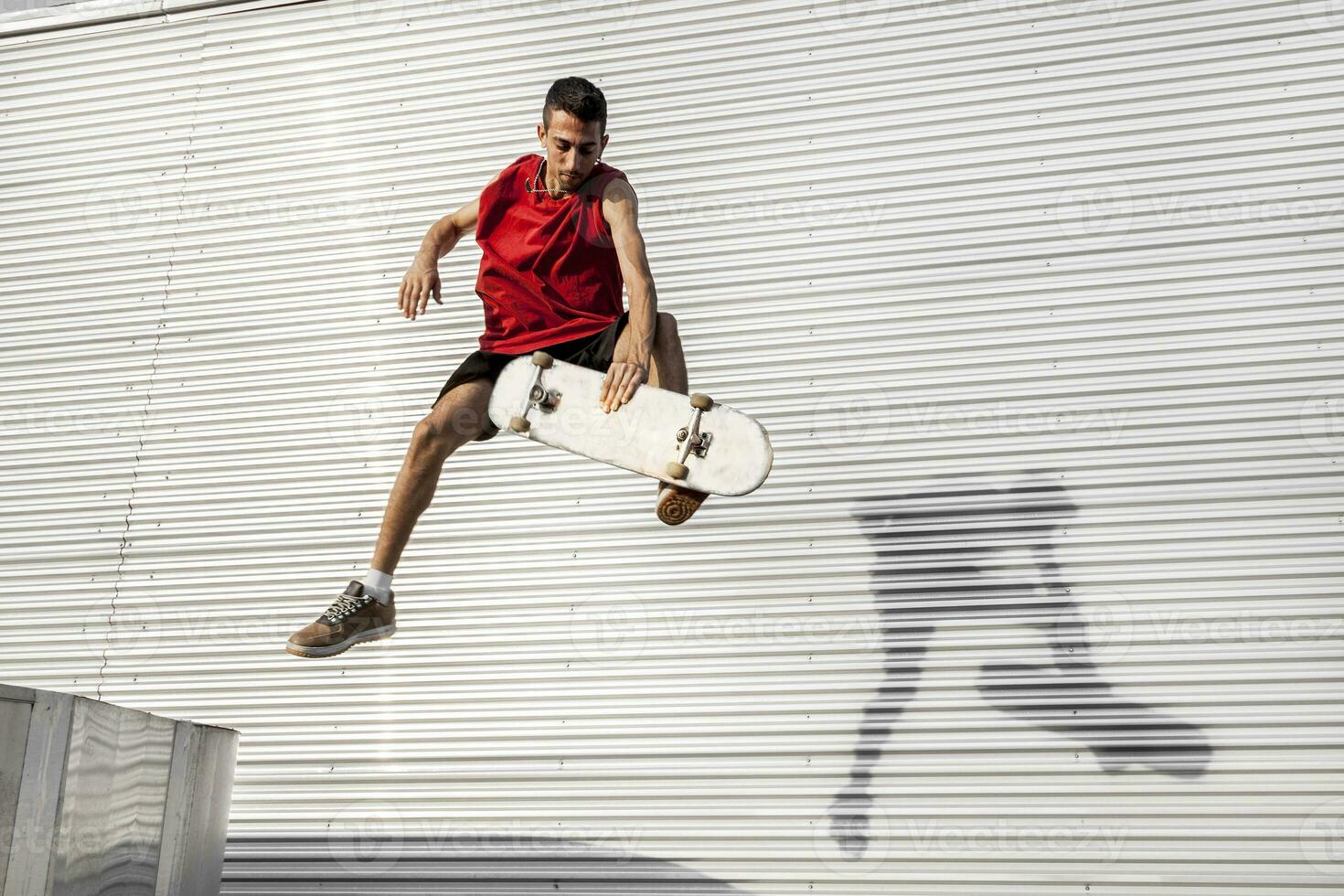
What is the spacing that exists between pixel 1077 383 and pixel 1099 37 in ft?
6.17

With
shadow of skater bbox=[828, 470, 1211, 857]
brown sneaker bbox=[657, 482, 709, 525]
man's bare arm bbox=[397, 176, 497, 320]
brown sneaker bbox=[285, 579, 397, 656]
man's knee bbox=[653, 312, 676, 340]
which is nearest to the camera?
brown sneaker bbox=[285, 579, 397, 656]

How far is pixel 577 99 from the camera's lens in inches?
140

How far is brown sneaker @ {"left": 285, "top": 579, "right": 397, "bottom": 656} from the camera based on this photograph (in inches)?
139

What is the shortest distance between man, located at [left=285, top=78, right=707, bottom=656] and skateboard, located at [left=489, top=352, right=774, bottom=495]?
7 cm

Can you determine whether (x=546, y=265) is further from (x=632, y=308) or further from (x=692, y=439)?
(x=692, y=439)

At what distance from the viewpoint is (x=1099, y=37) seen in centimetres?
540

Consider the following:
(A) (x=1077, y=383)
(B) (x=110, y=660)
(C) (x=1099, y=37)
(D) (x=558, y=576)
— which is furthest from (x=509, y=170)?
(B) (x=110, y=660)

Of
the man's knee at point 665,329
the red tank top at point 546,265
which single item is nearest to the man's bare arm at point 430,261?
the red tank top at point 546,265

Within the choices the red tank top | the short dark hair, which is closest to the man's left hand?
the red tank top

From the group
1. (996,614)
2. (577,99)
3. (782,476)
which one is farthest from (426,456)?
(996,614)

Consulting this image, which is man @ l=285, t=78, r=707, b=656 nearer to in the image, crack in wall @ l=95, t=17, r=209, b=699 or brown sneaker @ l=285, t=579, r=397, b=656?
brown sneaker @ l=285, t=579, r=397, b=656

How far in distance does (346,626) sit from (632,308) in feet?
4.91

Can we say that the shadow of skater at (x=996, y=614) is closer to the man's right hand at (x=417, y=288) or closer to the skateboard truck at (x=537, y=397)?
the skateboard truck at (x=537, y=397)

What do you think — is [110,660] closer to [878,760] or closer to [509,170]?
[509,170]
